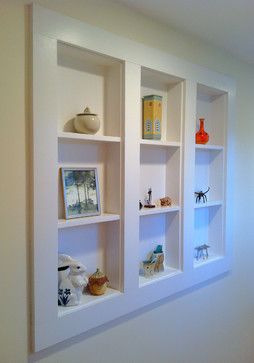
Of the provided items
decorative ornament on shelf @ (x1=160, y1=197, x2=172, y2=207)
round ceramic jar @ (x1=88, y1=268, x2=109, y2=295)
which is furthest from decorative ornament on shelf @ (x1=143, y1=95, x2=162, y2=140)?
round ceramic jar @ (x1=88, y1=268, x2=109, y2=295)

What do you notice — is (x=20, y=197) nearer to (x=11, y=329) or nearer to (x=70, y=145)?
(x=70, y=145)

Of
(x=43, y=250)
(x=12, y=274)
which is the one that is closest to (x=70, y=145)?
(x=43, y=250)

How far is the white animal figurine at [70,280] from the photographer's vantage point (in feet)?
5.01

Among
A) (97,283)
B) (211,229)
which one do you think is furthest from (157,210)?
(211,229)

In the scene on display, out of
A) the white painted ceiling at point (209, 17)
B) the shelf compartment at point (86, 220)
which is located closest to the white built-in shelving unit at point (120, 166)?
the shelf compartment at point (86, 220)

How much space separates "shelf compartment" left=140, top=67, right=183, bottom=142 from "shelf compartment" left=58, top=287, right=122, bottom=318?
0.88m

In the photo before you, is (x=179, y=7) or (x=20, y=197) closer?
(x=20, y=197)

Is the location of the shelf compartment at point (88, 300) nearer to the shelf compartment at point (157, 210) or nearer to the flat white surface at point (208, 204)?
the shelf compartment at point (157, 210)

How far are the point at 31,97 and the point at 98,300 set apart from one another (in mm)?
960

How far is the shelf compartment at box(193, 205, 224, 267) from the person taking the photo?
2.36 m

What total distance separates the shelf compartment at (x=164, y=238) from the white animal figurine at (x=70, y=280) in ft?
1.53

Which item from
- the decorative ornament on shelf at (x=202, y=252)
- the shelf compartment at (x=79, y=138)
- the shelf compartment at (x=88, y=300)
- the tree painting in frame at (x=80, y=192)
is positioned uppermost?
the shelf compartment at (x=79, y=138)

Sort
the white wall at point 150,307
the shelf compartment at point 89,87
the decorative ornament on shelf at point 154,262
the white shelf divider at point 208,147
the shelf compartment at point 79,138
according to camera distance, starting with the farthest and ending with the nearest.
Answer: the white shelf divider at point 208,147 → the decorative ornament on shelf at point 154,262 → the shelf compartment at point 89,87 → the shelf compartment at point 79,138 → the white wall at point 150,307

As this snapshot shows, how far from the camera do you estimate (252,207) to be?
2.69 meters
